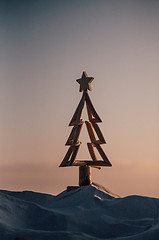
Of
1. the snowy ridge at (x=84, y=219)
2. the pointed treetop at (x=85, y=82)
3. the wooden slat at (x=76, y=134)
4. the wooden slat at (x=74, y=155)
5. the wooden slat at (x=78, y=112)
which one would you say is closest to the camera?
the snowy ridge at (x=84, y=219)

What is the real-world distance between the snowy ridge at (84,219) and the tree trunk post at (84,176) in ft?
3.03

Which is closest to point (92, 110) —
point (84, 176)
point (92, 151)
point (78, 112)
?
point (78, 112)

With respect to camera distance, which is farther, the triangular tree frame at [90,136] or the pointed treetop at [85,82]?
the pointed treetop at [85,82]

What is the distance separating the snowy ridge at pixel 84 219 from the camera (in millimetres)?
4117

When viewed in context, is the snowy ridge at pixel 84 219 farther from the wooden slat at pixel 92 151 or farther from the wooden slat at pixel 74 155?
the wooden slat at pixel 92 151

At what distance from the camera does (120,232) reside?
14.6 feet

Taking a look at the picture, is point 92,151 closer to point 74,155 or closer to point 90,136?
point 90,136

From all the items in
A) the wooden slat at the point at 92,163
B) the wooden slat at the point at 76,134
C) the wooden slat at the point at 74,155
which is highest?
the wooden slat at the point at 76,134

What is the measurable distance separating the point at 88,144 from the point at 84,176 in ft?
2.59

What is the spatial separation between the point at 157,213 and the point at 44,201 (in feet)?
9.65

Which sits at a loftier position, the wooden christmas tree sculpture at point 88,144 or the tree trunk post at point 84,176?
the wooden christmas tree sculpture at point 88,144

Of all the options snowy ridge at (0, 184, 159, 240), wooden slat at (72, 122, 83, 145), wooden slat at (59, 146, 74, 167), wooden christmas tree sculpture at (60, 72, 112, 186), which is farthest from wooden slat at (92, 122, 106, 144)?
snowy ridge at (0, 184, 159, 240)

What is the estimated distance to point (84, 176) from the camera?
7.10 meters

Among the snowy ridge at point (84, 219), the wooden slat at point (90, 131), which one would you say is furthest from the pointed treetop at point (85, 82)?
the snowy ridge at point (84, 219)
